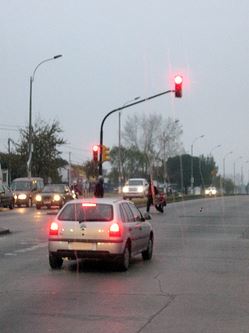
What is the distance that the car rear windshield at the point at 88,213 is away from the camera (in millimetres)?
13930

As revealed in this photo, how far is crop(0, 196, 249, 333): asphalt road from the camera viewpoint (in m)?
8.50

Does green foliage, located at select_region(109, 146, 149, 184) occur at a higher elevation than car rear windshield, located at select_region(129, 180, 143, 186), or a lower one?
higher

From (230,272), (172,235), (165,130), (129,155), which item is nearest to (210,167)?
(129,155)

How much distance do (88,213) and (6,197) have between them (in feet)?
93.9

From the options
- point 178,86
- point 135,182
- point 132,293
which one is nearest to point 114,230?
point 132,293

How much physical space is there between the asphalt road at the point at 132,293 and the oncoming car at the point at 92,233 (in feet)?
1.12

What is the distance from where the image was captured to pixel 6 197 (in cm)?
4194

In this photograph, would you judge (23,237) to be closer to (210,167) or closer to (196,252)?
(196,252)

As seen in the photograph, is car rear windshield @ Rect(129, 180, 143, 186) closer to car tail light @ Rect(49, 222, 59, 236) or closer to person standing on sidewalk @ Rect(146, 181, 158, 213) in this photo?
person standing on sidewalk @ Rect(146, 181, 158, 213)

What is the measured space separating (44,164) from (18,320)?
6034 cm

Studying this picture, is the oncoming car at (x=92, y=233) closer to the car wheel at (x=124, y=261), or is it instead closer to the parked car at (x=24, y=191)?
the car wheel at (x=124, y=261)

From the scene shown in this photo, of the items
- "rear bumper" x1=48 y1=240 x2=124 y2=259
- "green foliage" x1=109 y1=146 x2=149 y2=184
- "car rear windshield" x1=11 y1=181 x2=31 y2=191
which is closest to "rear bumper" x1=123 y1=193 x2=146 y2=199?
"car rear windshield" x1=11 y1=181 x2=31 y2=191

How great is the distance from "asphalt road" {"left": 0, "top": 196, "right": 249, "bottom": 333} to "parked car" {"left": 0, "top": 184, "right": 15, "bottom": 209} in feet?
73.4

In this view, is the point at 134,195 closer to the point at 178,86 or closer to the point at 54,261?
the point at 178,86
